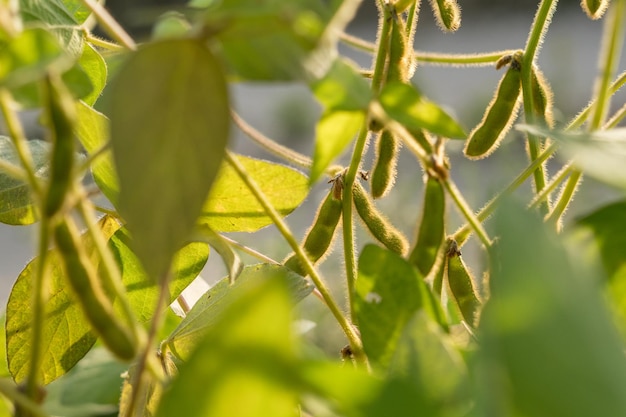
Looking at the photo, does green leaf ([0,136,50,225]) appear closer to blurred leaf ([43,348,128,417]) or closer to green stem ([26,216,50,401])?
blurred leaf ([43,348,128,417])

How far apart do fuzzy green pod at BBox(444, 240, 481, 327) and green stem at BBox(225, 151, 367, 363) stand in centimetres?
5

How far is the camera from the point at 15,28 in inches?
8.9

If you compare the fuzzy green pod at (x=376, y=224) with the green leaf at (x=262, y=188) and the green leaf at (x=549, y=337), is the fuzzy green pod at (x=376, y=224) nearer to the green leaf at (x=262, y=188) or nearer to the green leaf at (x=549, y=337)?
the green leaf at (x=262, y=188)

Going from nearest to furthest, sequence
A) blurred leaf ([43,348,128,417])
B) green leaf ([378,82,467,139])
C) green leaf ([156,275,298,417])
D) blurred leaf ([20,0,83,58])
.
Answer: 1. green leaf ([156,275,298,417])
2. green leaf ([378,82,467,139])
3. blurred leaf ([20,0,83,58])
4. blurred leaf ([43,348,128,417])

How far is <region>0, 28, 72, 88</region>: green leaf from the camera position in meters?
0.18

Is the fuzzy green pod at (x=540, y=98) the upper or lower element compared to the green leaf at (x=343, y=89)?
lower

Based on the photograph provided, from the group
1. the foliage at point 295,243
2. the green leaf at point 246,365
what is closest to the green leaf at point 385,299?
the foliage at point 295,243

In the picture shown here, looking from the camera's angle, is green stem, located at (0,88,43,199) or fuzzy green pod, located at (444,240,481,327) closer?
green stem, located at (0,88,43,199)

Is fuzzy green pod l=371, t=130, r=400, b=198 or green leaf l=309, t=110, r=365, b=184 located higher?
green leaf l=309, t=110, r=365, b=184

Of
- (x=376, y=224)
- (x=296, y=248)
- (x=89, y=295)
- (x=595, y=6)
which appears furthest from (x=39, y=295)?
(x=595, y=6)

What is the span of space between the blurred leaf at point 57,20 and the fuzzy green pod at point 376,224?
150mm

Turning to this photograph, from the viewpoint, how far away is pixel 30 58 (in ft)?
0.64

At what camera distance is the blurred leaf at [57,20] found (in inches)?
13.5

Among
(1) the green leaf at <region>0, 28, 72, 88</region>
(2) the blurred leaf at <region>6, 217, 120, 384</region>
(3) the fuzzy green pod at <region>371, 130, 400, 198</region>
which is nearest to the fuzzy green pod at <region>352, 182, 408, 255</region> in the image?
(3) the fuzzy green pod at <region>371, 130, 400, 198</region>
